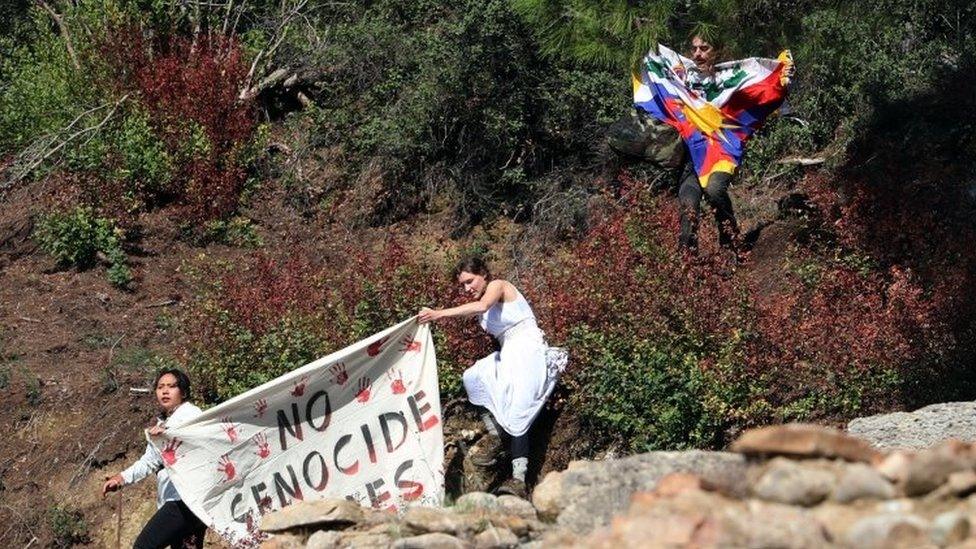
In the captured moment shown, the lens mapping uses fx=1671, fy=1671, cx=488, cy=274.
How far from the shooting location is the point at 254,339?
38.7 ft

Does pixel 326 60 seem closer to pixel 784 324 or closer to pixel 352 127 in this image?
pixel 352 127

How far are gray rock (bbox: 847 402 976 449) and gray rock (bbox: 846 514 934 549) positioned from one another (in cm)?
342

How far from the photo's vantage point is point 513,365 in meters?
10.1

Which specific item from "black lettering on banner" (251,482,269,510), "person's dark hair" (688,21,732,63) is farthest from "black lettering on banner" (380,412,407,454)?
"person's dark hair" (688,21,732,63)

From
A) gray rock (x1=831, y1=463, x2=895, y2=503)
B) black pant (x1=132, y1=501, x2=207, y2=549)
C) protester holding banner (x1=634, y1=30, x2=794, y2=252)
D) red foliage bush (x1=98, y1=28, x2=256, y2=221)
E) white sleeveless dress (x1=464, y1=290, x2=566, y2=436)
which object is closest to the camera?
gray rock (x1=831, y1=463, x2=895, y2=503)

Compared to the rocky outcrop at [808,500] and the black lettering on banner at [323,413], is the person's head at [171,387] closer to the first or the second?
the black lettering on banner at [323,413]

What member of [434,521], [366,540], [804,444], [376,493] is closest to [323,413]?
[376,493]

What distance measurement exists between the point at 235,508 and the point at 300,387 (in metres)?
0.81

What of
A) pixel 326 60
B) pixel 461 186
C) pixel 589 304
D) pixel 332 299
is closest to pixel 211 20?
pixel 326 60

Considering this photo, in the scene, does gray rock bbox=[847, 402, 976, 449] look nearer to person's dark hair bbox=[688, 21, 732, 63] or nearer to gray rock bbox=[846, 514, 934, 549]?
gray rock bbox=[846, 514, 934, 549]

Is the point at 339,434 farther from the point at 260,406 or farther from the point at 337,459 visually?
the point at 260,406

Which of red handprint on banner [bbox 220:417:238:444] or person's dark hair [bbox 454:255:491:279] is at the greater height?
person's dark hair [bbox 454:255:491:279]

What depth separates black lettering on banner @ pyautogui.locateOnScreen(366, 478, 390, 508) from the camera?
988 centimetres

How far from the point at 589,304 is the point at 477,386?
4.09ft
